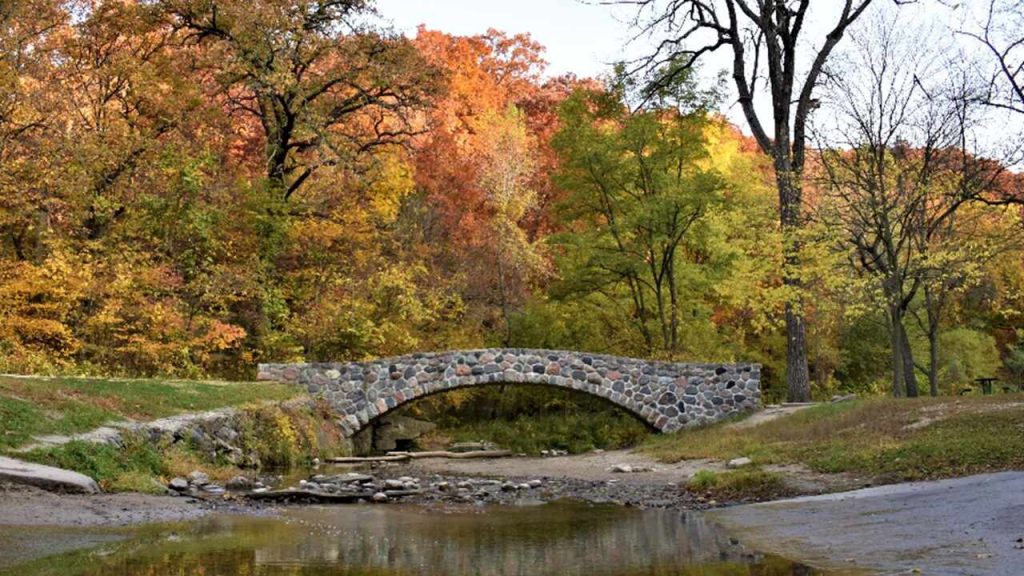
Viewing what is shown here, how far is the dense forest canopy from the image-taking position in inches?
807

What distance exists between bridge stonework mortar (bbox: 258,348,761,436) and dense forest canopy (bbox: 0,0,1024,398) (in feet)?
7.70

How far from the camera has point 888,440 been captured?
41.4 ft

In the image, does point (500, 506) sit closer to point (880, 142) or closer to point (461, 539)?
point (461, 539)

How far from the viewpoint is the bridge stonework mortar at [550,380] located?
21.6m

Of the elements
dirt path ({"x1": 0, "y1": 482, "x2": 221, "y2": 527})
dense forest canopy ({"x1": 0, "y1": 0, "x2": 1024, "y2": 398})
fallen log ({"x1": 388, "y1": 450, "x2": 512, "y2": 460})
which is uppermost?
dense forest canopy ({"x1": 0, "y1": 0, "x2": 1024, "y2": 398})

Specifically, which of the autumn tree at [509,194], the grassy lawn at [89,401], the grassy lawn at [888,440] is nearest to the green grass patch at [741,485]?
the grassy lawn at [888,440]

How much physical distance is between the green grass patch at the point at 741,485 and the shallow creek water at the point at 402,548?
169 centimetres

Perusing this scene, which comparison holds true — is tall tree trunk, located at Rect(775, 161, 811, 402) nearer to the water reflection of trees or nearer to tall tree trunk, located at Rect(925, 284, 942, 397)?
tall tree trunk, located at Rect(925, 284, 942, 397)

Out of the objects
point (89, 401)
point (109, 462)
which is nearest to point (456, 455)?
point (89, 401)

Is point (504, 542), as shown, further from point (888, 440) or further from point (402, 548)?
point (888, 440)

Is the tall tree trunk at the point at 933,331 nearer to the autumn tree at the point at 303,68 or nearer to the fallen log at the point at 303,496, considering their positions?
the autumn tree at the point at 303,68

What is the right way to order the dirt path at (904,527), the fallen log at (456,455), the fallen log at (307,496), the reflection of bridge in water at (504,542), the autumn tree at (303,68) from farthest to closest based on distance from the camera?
the autumn tree at (303,68), the fallen log at (456,455), the fallen log at (307,496), the reflection of bridge in water at (504,542), the dirt path at (904,527)

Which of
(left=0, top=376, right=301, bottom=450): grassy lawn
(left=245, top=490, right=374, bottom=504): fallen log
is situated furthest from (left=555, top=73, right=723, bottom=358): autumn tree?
(left=245, top=490, right=374, bottom=504): fallen log

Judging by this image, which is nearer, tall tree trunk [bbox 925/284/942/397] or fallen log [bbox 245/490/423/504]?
fallen log [bbox 245/490/423/504]
